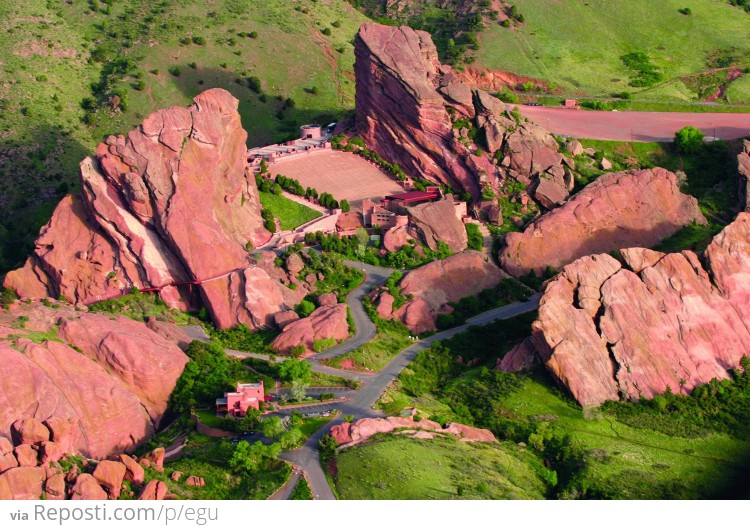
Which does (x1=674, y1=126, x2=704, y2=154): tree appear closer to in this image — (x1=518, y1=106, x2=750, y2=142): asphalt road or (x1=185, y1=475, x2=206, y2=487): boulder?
(x1=518, y1=106, x2=750, y2=142): asphalt road

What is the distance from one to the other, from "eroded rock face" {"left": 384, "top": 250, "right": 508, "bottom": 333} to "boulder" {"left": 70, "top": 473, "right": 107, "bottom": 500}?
112 feet

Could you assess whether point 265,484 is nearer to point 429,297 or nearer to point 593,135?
point 429,297

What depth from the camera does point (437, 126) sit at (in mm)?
131125

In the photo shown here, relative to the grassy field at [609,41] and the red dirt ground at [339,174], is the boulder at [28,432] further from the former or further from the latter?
the grassy field at [609,41]

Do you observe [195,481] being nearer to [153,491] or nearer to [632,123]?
[153,491]

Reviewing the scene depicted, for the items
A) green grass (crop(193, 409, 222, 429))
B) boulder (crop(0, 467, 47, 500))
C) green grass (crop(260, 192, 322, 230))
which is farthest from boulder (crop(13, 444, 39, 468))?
green grass (crop(260, 192, 322, 230))

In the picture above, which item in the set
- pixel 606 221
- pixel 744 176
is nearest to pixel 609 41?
pixel 744 176

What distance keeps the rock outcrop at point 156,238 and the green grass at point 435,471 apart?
22.4m

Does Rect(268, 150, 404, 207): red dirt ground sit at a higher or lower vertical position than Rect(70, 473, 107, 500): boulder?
lower

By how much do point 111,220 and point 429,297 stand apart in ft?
77.4

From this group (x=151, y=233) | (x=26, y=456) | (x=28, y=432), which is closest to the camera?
(x=26, y=456)

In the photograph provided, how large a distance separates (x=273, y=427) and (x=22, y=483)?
17568mm

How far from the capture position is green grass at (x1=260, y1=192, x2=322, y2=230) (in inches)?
4941

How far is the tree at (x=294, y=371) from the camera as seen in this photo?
10375cm
